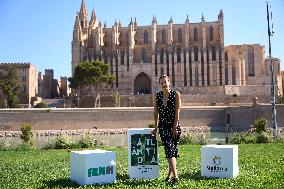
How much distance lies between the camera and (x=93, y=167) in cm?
675

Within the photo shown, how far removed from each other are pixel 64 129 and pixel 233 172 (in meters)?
33.8

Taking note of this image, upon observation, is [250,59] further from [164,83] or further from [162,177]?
[164,83]

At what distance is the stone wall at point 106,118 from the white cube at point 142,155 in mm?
32824

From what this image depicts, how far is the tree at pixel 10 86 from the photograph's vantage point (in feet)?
178

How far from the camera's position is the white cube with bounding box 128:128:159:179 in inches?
289

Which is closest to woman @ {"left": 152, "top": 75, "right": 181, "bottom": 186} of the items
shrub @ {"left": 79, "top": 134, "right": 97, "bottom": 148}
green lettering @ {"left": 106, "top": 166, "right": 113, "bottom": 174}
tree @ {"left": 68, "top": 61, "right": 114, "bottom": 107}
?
green lettering @ {"left": 106, "top": 166, "right": 113, "bottom": 174}

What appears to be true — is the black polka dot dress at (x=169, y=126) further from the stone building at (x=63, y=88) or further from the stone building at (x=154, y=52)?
the stone building at (x=63, y=88)

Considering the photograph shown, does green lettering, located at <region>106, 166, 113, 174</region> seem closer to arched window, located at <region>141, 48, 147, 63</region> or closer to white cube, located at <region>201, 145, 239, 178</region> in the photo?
white cube, located at <region>201, 145, 239, 178</region>

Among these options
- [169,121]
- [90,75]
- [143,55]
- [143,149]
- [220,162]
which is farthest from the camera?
[143,55]

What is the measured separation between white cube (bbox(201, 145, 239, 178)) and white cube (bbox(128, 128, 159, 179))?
902mm

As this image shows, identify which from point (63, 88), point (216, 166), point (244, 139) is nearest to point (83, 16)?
point (63, 88)

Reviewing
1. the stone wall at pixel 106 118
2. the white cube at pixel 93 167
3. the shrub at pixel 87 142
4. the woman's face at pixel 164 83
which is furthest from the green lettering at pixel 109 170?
the stone wall at pixel 106 118

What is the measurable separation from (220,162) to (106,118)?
110ft

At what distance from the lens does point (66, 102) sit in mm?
56969
